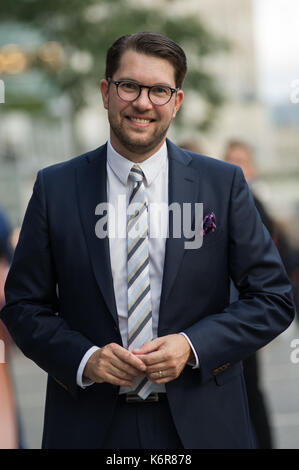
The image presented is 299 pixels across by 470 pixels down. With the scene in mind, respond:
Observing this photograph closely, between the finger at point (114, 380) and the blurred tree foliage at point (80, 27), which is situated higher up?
the blurred tree foliage at point (80, 27)

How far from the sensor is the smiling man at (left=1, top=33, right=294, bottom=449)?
262 cm

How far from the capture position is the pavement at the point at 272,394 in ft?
20.6

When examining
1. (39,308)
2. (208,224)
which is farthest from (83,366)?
(208,224)

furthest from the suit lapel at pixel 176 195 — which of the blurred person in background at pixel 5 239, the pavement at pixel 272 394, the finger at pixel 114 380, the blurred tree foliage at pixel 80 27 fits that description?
the blurred tree foliage at pixel 80 27

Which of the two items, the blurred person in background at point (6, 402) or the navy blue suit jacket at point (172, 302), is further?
→ the blurred person in background at point (6, 402)

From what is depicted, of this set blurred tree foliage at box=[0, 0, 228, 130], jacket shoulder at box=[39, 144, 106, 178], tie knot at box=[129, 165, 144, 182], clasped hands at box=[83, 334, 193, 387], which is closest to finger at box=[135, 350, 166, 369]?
clasped hands at box=[83, 334, 193, 387]

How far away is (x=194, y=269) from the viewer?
2678 millimetres

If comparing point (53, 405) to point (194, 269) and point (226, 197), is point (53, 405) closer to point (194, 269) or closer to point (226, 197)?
point (194, 269)

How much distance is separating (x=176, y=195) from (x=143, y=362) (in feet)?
1.88

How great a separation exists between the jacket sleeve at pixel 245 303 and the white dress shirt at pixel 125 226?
0.08 metres

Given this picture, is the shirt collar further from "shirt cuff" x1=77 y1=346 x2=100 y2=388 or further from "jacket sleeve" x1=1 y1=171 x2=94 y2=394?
"shirt cuff" x1=77 y1=346 x2=100 y2=388

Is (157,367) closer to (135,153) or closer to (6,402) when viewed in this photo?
Result: (135,153)

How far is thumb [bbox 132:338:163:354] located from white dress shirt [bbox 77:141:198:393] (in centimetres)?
12

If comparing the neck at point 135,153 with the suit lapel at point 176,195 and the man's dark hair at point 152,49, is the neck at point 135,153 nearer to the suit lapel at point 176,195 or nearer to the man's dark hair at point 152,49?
the suit lapel at point 176,195
